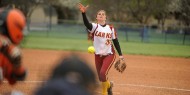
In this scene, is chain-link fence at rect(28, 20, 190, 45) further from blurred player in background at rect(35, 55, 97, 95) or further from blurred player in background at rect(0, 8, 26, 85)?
blurred player in background at rect(35, 55, 97, 95)

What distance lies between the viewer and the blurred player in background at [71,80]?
2.24 meters

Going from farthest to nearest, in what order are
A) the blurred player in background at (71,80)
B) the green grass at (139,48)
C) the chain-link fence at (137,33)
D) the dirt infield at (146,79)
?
the chain-link fence at (137,33) → the green grass at (139,48) → the dirt infield at (146,79) → the blurred player in background at (71,80)

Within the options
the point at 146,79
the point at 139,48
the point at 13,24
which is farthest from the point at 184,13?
the point at 13,24

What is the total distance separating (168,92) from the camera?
1082 cm

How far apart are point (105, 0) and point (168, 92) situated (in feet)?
117

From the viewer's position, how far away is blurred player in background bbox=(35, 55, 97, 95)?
2.24m

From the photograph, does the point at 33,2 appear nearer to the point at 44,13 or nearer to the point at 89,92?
the point at 44,13

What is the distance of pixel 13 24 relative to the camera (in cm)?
368

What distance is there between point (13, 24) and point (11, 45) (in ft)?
0.91

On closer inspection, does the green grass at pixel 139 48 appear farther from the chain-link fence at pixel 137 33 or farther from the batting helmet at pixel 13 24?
the batting helmet at pixel 13 24

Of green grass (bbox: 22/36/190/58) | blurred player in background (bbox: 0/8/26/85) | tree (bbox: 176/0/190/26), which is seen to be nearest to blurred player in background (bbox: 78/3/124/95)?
blurred player in background (bbox: 0/8/26/85)

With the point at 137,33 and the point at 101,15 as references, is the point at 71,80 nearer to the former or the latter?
the point at 101,15

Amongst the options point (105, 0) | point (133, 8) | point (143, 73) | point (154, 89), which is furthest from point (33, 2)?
point (154, 89)

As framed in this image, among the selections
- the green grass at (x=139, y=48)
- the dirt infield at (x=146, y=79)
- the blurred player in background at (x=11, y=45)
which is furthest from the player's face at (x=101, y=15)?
the green grass at (x=139, y=48)
